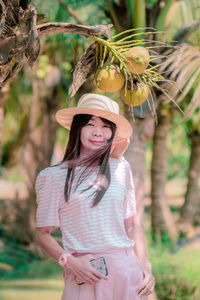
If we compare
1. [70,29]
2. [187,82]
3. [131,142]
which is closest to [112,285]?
[70,29]

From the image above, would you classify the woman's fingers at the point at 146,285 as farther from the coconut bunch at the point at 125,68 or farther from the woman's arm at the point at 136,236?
the coconut bunch at the point at 125,68

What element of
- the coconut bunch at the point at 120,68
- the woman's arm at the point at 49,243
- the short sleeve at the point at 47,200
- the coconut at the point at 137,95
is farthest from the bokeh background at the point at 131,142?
the woman's arm at the point at 49,243

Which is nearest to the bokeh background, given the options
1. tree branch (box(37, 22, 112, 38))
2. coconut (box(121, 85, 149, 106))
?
tree branch (box(37, 22, 112, 38))

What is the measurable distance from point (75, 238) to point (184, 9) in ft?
17.3

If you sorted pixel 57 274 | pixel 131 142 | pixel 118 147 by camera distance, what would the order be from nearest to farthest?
pixel 118 147 → pixel 131 142 → pixel 57 274

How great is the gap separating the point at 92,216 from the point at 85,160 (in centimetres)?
31

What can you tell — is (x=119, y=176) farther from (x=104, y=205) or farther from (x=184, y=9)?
(x=184, y=9)

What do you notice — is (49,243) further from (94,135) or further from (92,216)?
(94,135)

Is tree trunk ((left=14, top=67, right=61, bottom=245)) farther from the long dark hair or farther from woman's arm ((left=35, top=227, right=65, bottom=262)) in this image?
woman's arm ((left=35, top=227, right=65, bottom=262))

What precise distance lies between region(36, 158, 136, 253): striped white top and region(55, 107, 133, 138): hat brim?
1.08ft

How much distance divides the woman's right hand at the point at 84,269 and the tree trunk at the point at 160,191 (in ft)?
18.8

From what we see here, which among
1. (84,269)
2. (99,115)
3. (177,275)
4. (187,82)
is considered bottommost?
(177,275)

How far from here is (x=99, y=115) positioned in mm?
2363

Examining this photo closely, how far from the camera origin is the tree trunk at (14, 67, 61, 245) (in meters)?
9.11
